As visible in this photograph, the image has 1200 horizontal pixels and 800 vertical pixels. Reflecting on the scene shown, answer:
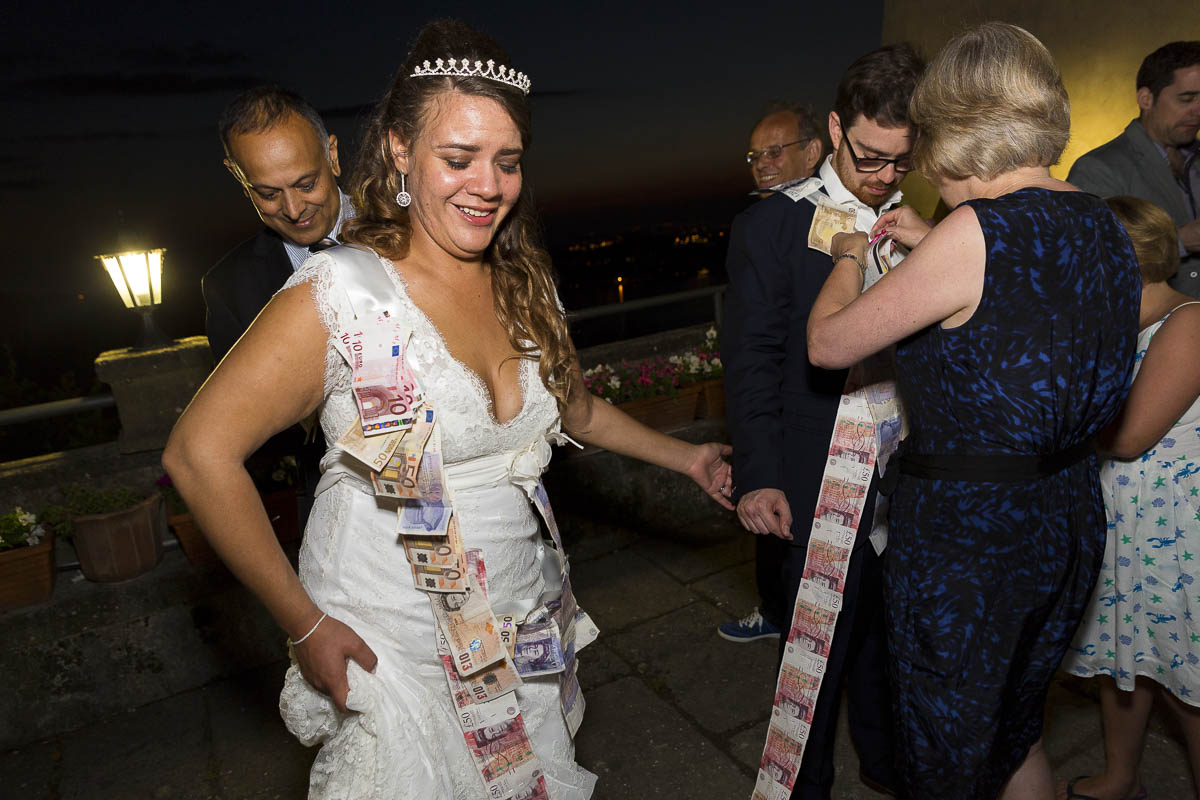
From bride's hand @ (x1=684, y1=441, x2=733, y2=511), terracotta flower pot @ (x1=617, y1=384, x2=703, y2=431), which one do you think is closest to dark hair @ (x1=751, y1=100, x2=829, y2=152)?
terracotta flower pot @ (x1=617, y1=384, x2=703, y2=431)

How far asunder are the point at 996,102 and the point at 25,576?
3944 millimetres

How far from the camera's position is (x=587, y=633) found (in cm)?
198

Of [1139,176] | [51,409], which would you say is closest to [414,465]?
[51,409]

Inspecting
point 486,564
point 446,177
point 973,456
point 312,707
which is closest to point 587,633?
point 486,564

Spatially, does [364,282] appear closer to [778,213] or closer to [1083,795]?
[778,213]

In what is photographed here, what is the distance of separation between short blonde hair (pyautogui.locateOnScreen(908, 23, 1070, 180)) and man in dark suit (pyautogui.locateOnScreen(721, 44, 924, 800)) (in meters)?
0.56

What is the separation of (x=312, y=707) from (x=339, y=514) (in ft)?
1.33

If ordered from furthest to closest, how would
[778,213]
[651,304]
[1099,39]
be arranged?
[1099,39], [651,304], [778,213]

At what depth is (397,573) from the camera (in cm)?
162

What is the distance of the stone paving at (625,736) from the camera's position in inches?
111

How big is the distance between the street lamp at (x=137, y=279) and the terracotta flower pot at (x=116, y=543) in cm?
98

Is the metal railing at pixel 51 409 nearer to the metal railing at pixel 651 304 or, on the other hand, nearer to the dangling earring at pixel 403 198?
the metal railing at pixel 651 304

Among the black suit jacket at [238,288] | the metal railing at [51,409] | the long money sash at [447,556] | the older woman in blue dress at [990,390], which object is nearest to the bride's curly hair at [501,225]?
the long money sash at [447,556]

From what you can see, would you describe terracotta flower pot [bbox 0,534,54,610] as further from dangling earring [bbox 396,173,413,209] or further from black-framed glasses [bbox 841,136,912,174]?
black-framed glasses [bbox 841,136,912,174]
